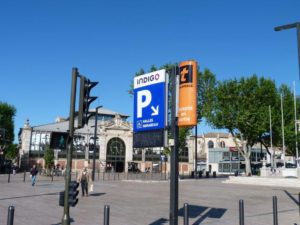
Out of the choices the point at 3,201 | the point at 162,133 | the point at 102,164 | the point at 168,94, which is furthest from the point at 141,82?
the point at 102,164

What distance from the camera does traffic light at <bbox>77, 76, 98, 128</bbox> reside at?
30.4ft

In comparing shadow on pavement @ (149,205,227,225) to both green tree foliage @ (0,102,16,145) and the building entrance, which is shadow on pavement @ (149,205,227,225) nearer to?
green tree foliage @ (0,102,16,145)

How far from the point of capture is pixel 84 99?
9414 millimetres

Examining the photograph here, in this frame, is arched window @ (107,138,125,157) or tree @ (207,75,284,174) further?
arched window @ (107,138,125,157)

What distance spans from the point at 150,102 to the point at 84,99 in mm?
1959

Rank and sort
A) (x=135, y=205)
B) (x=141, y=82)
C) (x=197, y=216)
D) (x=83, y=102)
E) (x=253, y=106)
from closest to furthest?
(x=83, y=102), (x=141, y=82), (x=197, y=216), (x=135, y=205), (x=253, y=106)

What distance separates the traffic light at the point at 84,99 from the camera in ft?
30.4

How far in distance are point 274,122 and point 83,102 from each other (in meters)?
48.8

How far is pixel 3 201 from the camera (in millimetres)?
17875

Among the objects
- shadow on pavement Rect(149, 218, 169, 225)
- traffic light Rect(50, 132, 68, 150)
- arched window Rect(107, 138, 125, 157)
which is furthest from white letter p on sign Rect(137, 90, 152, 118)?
arched window Rect(107, 138, 125, 157)

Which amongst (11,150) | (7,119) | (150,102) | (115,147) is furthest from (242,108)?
(11,150)

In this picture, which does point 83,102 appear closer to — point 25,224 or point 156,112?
point 156,112

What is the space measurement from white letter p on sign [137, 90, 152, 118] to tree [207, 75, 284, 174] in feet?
→ 138

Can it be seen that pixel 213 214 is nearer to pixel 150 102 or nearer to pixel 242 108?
pixel 150 102
